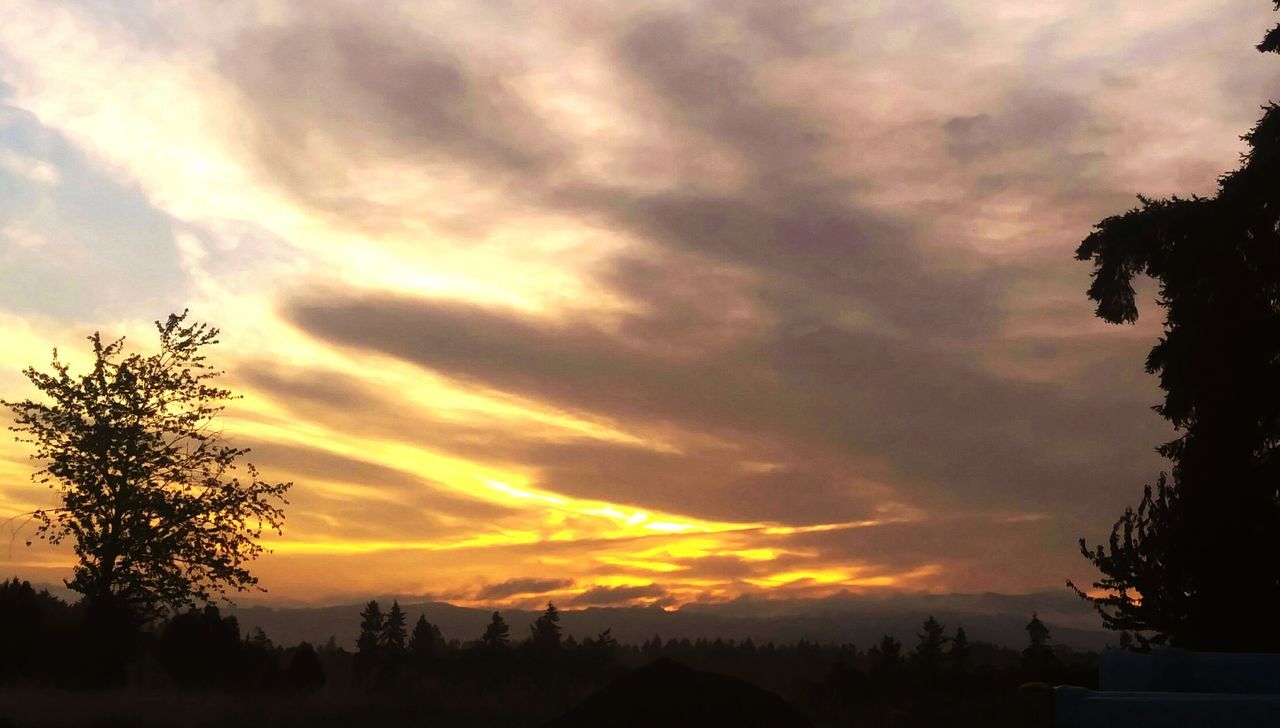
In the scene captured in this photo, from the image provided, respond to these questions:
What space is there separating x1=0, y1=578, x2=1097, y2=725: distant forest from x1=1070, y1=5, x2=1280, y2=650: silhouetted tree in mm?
2148

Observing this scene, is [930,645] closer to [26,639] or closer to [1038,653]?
[1038,653]

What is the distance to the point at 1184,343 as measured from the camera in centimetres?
2159

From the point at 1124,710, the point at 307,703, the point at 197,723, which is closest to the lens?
the point at 1124,710

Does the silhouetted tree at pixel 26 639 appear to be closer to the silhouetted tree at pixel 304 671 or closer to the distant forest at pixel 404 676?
the distant forest at pixel 404 676

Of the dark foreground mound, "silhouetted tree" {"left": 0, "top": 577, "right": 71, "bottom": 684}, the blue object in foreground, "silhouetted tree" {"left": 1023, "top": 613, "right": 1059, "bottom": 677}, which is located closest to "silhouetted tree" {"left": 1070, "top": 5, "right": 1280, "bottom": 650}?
"silhouetted tree" {"left": 1023, "top": 613, "right": 1059, "bottom": 677}

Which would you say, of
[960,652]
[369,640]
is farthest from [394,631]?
[960,652]

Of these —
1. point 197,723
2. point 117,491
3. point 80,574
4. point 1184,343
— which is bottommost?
point 197,723

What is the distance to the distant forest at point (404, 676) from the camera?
54.7 ft

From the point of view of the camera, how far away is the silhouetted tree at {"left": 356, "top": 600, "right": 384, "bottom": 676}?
25.0 metres

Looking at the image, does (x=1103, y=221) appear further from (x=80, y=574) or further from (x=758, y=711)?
(x=80, y=574)

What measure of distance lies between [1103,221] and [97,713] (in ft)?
69.0

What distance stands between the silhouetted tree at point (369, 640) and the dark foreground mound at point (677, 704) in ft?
46.9

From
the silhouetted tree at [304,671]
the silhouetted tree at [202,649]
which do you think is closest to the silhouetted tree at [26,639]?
the silhouetted tree at [202,649]

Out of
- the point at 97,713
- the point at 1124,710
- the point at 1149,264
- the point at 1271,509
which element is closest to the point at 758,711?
the point at 1124,710
